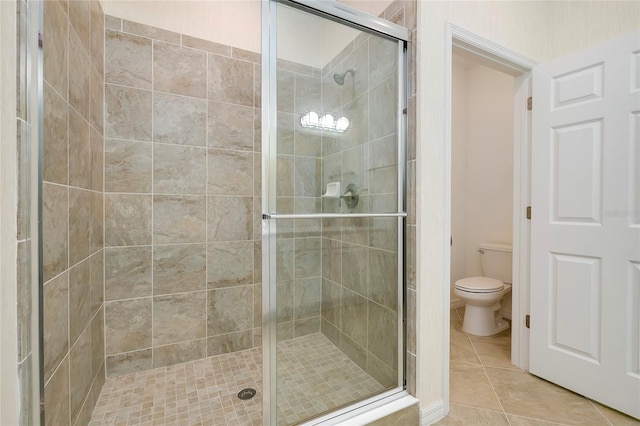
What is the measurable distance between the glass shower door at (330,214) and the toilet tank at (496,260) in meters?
1.75

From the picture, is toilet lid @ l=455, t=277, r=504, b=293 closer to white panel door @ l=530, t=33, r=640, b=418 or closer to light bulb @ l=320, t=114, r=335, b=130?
white panel door @ l=530, t=33, r=640, b=418

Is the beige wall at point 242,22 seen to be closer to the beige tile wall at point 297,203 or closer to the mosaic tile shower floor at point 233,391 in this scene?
the beige tile wall at point 297,203

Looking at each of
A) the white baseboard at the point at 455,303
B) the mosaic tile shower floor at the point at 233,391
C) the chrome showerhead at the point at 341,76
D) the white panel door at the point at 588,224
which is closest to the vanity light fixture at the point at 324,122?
the chrome showerhead at the point at 341,76

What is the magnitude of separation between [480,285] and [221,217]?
2182 millimetres

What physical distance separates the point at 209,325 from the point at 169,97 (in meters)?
1.63

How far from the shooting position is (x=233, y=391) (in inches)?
63.1

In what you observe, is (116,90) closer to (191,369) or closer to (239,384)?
(191,369)

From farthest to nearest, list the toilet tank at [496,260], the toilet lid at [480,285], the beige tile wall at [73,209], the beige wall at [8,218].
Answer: the toilet tank at [496,260] < the toilet lid at [480,285] < the beige tile wall at [73,209] < the beige wall at [8,218]

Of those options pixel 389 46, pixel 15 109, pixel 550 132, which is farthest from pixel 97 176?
pixel 550 132

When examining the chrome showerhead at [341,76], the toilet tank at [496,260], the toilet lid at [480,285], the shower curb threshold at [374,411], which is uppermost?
the chrome showerhead at [341,76]

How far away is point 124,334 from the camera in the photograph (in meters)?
1.75

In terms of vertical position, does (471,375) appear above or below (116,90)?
below

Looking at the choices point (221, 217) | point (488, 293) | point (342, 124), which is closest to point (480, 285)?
point (488, 293)

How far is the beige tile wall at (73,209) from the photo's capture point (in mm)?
945
